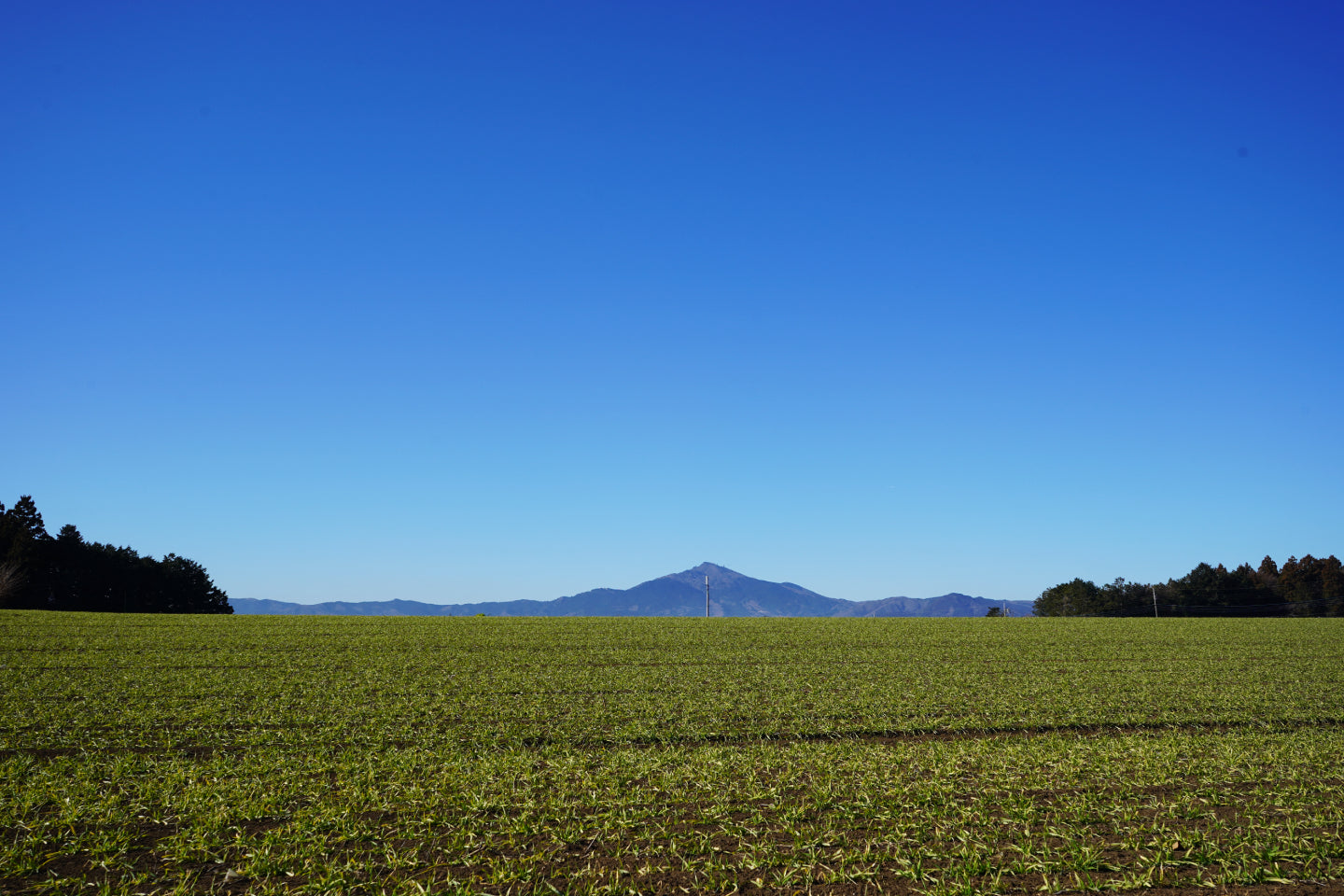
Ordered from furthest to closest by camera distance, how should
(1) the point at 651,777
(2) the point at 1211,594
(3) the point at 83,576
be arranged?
(2) the point at 1211,594, (3) the point at 83,576, (1) the point at 651,777

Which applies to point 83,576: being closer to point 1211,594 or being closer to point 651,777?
point 651,777

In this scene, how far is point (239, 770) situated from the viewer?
11828mm

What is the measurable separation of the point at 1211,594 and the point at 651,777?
407 feet

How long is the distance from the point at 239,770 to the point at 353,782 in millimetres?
2161

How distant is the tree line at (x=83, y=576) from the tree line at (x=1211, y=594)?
111 m

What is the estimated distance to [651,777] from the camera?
11781 mm

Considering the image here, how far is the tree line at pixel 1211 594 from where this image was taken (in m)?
101

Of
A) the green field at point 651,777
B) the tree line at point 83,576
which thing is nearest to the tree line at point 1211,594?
the green field at point 651,777

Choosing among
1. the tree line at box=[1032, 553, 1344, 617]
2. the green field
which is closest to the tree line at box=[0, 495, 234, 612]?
the green field

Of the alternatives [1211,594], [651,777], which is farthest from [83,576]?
[1211,594]

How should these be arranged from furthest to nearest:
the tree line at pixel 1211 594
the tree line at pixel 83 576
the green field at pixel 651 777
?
1. the tree line at pixel 1211 594
2. the tree line at pixel 83 576
3. the green field at pixel 651 777

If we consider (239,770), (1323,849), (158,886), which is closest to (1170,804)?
(1323,849)

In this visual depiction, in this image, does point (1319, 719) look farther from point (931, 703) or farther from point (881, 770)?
point (881, 770)

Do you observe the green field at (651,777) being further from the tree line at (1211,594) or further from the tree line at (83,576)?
the tree line at (1211,594)
